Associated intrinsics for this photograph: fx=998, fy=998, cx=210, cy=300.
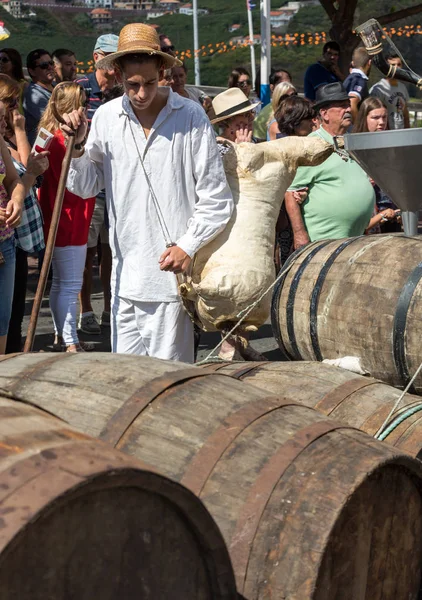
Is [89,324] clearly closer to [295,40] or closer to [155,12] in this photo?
[295,40]

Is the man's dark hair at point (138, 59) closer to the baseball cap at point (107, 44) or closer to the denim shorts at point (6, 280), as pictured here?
the denim shorts at point (6, 280)

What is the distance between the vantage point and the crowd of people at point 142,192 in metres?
4.24

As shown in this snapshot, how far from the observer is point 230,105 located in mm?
6098

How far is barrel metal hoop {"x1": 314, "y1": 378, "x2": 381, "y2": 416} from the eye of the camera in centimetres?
377

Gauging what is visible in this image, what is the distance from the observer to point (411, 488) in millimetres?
2900

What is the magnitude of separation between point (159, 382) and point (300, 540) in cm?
60

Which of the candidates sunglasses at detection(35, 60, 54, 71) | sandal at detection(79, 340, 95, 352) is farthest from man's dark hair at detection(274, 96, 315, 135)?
sunglasses at detection(35, 60, 54, 71)

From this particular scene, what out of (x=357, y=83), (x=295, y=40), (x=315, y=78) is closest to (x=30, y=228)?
(x=357, y=83)

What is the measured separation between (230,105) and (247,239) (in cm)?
202

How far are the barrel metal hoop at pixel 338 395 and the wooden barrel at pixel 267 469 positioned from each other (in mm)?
812

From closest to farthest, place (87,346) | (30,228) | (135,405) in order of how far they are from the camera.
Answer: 1. (135,405)
2. (30,228)
3. (87,346)

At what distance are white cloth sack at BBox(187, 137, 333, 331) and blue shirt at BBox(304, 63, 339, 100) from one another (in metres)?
7.12

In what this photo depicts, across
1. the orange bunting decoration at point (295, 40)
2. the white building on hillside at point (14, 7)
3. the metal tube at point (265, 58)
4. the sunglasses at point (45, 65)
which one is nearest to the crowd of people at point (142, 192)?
the sunglasses at point (45, 65)

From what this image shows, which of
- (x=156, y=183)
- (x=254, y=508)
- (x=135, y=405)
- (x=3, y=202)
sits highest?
(x=156, y=183)
